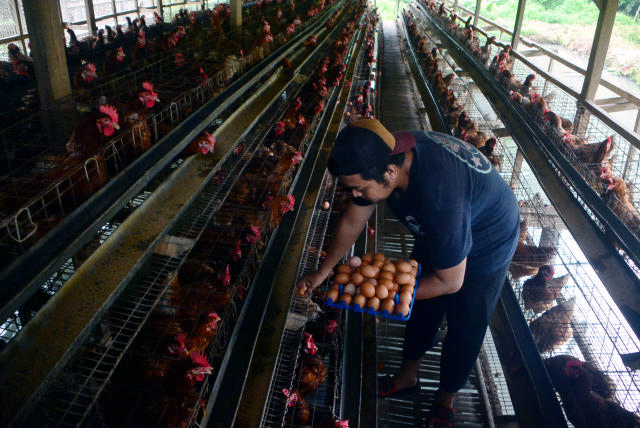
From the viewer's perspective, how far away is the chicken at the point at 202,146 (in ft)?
6.30

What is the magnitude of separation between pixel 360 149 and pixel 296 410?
3.94 feet

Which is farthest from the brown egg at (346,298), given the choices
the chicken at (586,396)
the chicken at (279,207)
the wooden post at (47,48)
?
the wooden post at (47,48)

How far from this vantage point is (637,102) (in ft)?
17.6

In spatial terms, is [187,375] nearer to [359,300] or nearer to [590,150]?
[359,300]

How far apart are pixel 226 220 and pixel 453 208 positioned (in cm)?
143

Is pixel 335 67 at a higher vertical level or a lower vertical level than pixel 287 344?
higher

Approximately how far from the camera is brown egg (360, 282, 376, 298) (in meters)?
1.75

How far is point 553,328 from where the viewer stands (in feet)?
9.85

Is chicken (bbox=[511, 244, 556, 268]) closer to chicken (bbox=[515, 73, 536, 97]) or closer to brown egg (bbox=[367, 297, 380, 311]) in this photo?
brown egg (bbox=[367, 297, 380, 311])

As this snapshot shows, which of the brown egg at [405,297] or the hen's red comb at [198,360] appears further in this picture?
the brown egg at [405,297]

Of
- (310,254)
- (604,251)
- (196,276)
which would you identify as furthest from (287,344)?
(604,251)

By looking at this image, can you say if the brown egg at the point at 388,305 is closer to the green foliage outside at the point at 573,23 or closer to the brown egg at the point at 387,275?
the brown egg at the point at 387,275

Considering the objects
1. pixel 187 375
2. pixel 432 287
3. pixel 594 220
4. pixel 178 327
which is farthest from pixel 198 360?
pixel 594 220

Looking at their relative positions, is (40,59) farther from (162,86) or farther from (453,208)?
(453,208)
